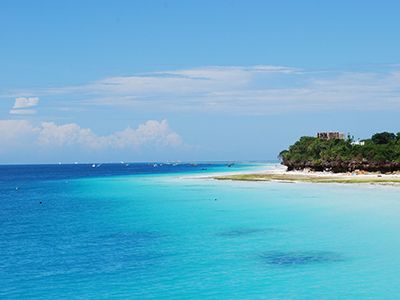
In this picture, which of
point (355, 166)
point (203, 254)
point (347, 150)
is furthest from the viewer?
point (347, 150)

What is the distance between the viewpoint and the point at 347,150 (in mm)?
119750

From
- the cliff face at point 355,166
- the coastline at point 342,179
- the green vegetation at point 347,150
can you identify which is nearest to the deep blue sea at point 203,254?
the coastline at point 342,179

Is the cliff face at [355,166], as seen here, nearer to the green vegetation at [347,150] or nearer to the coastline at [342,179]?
the green vegetation at [347,150]

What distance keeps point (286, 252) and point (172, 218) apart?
17.0 metres

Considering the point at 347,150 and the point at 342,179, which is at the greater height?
the point at 347,150

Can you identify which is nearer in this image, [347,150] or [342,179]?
[342,179]

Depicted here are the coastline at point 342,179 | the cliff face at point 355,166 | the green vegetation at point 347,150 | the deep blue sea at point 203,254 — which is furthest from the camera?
the green vegetation at point 347,150

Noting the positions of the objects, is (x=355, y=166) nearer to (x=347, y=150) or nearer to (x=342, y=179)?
(x=347, y=150)

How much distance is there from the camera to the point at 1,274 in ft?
66.4

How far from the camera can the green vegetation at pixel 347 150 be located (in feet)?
349

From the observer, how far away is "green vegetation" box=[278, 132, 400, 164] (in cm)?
10650

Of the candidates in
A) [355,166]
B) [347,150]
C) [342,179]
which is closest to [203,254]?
[342,179]

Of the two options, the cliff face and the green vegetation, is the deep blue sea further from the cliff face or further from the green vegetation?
the green vegetation

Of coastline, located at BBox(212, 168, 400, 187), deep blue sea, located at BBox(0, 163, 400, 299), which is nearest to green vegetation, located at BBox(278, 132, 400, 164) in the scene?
coastline, located at BBox(212, 168, 400, 187)
